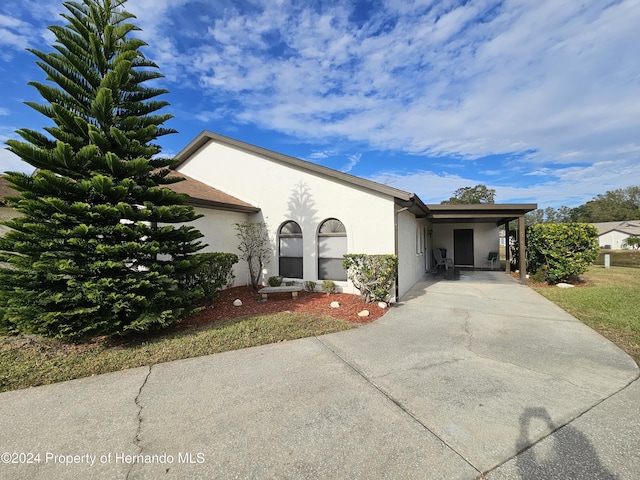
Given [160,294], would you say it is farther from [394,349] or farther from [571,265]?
[571,265]

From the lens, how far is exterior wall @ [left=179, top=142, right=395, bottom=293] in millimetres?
7820

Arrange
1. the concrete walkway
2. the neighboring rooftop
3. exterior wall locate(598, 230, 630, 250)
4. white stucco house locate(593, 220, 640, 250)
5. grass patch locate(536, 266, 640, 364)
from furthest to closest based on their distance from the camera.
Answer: exterior wall locate(598, 230, 630, 250)
white stucco house locate(593, 220, 640, 250)
the neighboring rooftop
grass patch locate(536, 266, 640, 364)
the concrete walkway

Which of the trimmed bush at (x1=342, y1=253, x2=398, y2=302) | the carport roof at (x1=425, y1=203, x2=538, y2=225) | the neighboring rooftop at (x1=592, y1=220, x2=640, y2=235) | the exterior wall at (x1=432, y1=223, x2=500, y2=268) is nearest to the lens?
the trimmed bush at (x1=342, y1=253, x2=398, y2=302)

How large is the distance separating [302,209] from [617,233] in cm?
5546

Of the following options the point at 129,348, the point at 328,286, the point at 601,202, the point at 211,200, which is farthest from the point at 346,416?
the point at 601,202

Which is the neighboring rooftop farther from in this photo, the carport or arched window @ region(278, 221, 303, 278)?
arched window @ region(278, 221, 303, 278)

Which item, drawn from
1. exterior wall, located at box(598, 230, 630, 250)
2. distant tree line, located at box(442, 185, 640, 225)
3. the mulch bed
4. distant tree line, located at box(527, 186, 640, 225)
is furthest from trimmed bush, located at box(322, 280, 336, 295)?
distant tree line, located at box(527, 186, 640, 225)

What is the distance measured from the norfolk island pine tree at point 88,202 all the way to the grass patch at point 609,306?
7.92m

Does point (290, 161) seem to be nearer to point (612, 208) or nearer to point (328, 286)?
point (328, 286)

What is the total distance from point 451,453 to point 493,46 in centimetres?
1027

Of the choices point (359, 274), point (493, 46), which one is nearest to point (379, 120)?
point (493, 46)

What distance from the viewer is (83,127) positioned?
175 inches

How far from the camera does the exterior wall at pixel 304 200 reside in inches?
308

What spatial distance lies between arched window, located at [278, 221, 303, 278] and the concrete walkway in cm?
454
